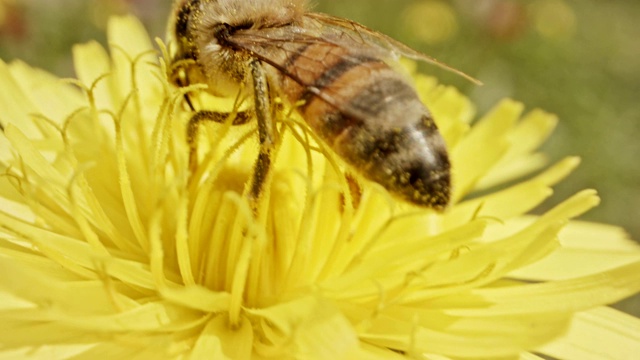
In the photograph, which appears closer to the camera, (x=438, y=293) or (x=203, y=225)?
(x=438, y=293)

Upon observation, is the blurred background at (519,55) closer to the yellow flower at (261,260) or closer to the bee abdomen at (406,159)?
the yellow flower at (261,260)

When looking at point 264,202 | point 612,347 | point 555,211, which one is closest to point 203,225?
point 264,202

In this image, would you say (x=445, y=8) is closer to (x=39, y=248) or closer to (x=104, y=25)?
(x=104, y=25)

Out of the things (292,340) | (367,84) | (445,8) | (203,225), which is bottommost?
(292,340)

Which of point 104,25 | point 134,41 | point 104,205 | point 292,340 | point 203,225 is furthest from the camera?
point 104,25

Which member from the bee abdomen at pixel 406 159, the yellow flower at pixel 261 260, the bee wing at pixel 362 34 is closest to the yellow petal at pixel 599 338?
the yellow flower at pixel 261 260

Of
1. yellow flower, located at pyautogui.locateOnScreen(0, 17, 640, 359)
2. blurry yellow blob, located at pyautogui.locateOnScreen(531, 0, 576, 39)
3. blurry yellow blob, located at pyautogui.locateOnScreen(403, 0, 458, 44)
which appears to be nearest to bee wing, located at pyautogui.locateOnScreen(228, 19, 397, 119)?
yellow flower, located at pyautogui.locateOnScreen(0, 17, 640, 359)

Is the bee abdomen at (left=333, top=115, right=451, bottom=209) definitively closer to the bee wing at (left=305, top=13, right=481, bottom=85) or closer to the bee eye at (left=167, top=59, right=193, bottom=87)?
the bee wing at (left=305, top=13, right=481, bottom=85)
